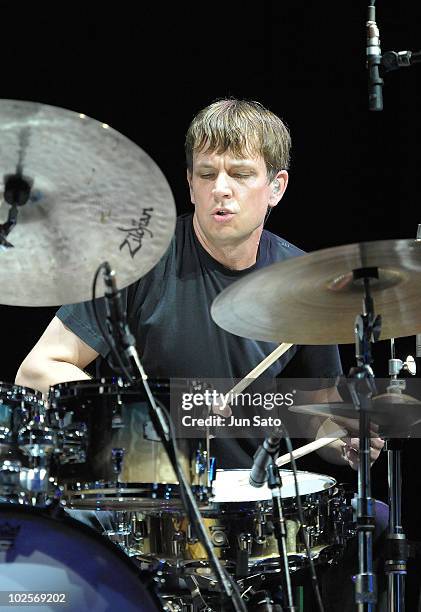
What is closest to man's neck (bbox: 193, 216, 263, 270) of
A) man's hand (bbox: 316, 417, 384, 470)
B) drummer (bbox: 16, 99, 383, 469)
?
drummer (bbox: 16, 99, 383, 469)

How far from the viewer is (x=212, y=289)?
3.19 meters

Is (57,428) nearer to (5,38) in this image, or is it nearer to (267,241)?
(267,241)

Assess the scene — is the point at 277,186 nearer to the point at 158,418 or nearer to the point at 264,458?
the point at 264,458

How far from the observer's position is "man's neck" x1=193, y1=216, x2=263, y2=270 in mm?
3223

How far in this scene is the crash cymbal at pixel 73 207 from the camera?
1.90 m

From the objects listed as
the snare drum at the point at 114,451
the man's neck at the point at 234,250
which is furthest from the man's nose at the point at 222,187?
the snare drum at the point at 114,451

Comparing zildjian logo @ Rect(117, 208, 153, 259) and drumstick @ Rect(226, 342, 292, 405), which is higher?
zildjian logo @ Rect(117, 208, 153, 259)

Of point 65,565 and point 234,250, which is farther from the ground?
point 234,250

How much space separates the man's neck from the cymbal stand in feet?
3.45

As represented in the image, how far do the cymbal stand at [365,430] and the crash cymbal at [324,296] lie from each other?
78 mm

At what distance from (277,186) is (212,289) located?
1.44 ft

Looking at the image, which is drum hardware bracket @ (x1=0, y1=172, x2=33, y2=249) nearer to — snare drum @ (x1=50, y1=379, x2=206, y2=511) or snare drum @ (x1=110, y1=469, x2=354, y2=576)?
snare drum @ (x1=50, y1=379, x2=206, y2=511)

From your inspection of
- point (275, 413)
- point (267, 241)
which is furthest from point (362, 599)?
point (267, 241)

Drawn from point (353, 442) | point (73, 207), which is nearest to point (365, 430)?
point (353, 442)
